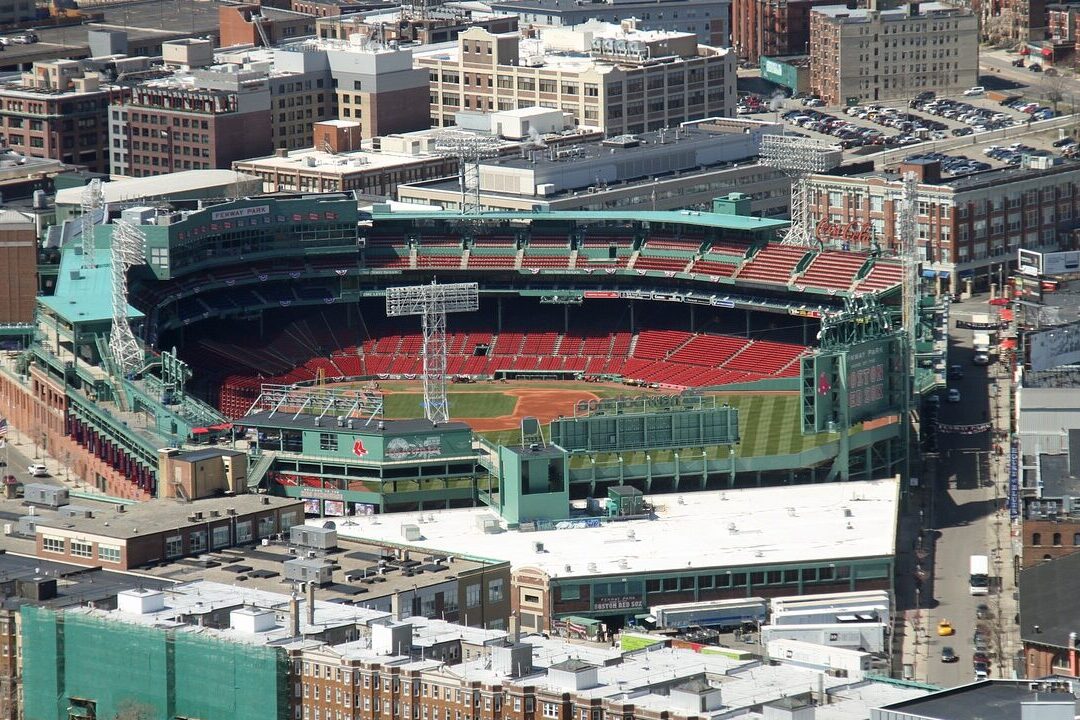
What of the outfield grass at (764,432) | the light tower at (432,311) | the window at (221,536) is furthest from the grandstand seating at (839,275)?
the window at (221,536)

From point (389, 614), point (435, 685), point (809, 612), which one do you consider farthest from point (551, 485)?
point (435, 685)

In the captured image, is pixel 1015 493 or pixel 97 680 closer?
pixel 97 680

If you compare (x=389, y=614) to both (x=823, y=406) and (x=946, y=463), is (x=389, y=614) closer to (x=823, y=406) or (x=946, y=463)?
(x=823, y=406)

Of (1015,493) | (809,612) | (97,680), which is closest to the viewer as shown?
(97,680)

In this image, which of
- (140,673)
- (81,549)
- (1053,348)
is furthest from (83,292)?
(140,673)

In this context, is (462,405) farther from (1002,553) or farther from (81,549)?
(81,549)

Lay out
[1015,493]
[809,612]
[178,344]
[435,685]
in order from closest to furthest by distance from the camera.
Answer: [435,685]
[809,612]
[1015,493]
[178,344]

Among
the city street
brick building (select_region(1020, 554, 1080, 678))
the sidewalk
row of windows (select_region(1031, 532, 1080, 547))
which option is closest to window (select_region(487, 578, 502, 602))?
the city street
